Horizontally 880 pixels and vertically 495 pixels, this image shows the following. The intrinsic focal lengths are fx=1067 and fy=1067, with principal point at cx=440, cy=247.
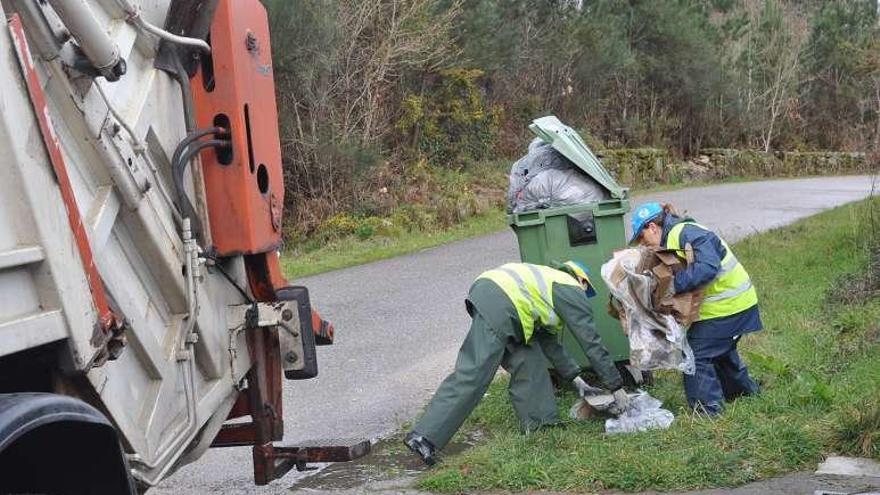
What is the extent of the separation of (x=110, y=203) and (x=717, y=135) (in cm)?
3170

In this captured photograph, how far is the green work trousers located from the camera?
19.6 feet

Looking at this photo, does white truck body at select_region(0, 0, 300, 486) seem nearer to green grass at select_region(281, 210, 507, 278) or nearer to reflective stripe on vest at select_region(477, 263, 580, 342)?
reflective stripe on vest at select_region(477, 263, 580, 342)

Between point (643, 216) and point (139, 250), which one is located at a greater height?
point (139, 250)

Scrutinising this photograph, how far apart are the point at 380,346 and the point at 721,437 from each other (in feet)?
13.5

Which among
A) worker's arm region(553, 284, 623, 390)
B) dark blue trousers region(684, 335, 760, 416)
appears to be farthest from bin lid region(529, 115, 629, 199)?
dark blue trousers region(684, 335, 760, 416)

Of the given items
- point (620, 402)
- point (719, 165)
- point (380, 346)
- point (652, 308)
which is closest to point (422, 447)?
point (620, 402)

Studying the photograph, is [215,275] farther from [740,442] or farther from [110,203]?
[740,442]

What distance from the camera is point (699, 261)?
620 centimetres

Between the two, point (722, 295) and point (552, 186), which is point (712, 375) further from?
point (552, 186)

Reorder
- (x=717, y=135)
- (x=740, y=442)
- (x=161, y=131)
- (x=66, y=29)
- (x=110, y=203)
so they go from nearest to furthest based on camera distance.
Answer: (x=66, y=29) → (x=110, y=203) → (x=161, y=131) → (x=740, y=442) → (x=717, y=135)

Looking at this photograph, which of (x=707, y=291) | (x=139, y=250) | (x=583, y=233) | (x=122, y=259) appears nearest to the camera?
(x=122, y=259)

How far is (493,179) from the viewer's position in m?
22.0

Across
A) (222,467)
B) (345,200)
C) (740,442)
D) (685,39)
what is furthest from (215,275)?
(685,39)

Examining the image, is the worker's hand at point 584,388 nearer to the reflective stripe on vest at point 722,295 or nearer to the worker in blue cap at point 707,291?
the worker in blue cap at point 707,291
